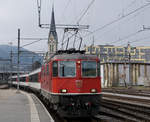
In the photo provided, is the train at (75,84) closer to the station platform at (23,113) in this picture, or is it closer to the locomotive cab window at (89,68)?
the locomotive cab window at (89,68)

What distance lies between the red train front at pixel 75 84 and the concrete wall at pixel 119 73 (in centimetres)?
4107

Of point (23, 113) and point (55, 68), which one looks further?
point (23, 113)

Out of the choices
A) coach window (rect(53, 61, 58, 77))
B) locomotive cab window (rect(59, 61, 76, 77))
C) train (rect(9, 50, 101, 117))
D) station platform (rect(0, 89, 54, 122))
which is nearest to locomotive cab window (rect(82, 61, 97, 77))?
train (rect(9, 50, 101, 117))

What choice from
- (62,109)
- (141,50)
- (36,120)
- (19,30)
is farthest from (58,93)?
(141,50)

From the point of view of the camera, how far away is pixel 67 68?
1237 cm

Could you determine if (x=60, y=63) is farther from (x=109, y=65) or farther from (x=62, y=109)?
(x=109, y=65)

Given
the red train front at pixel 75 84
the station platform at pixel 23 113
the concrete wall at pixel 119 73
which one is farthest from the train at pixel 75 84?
the concrete wall at pixel 119 73

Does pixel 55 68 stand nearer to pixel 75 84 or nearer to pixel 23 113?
pixel 75 84

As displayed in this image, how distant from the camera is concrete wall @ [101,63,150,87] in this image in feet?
176

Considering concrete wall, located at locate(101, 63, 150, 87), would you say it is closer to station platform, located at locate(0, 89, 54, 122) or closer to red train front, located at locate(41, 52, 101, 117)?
station platform, located at locate(0, 89, 54, 122)

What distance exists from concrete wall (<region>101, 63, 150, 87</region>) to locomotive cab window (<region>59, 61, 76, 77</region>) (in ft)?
135

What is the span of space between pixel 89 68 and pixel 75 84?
0.93 m

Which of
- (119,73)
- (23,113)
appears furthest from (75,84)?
(119,73)

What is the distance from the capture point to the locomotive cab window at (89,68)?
12359 millimetres
